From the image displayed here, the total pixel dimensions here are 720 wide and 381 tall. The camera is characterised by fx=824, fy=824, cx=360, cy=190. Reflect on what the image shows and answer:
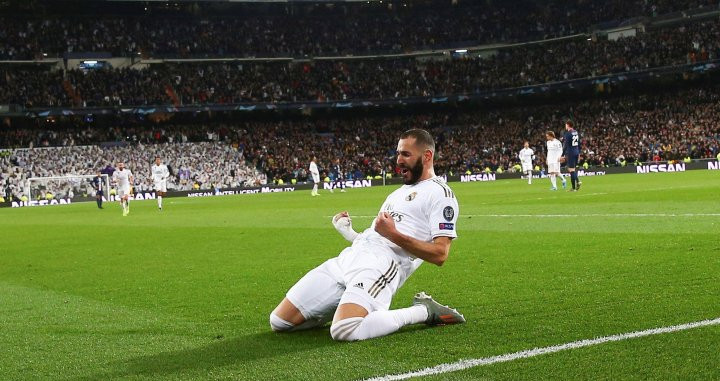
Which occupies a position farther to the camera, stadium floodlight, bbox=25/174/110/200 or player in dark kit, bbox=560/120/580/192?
stadium floodlight, bbox=25/174/110/200

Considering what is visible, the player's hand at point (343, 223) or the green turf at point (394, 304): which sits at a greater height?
the player's hand at point (343, 223)

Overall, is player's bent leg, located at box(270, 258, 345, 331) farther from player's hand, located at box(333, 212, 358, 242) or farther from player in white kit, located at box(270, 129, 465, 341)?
player's hand, located at box(333, 212, 358, 242)

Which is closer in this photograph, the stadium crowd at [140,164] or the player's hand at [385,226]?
the player's hand at [385,226]

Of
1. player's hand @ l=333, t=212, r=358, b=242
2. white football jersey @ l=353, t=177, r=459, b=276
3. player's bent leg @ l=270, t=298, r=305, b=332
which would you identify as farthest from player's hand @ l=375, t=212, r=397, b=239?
player's bent leg @ l=270, t=298, r=305, b=332

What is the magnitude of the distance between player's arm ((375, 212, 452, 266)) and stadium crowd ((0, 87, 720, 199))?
51.8 m

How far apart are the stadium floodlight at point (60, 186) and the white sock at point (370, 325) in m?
52.2

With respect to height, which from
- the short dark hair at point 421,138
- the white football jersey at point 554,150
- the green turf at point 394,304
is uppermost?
A: the short dark hair at point 421,138

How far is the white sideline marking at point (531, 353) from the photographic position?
17.0ft

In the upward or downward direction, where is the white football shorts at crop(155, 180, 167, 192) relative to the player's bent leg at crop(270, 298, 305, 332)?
upward

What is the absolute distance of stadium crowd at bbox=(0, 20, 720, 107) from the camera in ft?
219

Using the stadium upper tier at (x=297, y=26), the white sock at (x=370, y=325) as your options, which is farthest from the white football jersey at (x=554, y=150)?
the stadium upper tier at (x=297, y=26)

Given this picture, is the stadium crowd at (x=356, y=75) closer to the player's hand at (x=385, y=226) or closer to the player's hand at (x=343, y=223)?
the player's hand at (x=343, y=223)

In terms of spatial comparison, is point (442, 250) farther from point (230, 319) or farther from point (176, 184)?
point (176, 184)

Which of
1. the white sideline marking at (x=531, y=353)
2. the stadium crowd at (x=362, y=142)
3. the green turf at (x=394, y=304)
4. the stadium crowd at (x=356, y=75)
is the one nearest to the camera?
the white sideline marking at (x=531, y=353)
